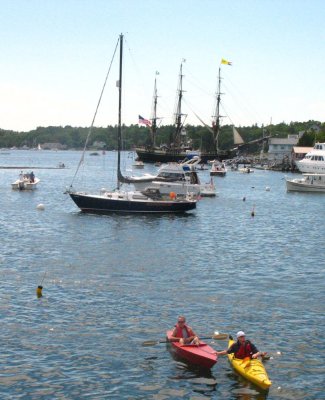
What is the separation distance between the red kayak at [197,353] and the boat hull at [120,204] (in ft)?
148

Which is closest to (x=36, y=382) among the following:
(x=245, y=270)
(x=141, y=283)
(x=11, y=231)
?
(x=141, y=283)

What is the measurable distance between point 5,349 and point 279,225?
49646 mm

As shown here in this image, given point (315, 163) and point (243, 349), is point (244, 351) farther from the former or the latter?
point (315, 163)

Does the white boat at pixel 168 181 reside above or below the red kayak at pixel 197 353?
above

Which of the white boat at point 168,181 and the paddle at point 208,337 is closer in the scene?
the paddle at point 208,337

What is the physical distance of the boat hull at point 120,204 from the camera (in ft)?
240

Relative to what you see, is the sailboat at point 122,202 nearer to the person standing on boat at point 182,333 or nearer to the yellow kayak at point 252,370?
the person standing on boat at point 182,333

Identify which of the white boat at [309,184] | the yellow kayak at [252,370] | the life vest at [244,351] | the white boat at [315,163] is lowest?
the yellow kayak at [252,370]

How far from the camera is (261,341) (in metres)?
31.0

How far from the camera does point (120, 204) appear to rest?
241 ft

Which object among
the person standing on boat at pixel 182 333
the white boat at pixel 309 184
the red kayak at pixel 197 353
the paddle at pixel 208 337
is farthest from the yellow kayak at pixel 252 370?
the white boat at pixel 309 184

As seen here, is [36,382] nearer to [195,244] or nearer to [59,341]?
[59,341]

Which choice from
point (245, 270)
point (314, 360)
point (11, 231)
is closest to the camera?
point (314, 360)

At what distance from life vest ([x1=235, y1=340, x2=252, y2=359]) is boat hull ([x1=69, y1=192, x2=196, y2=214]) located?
154ft
